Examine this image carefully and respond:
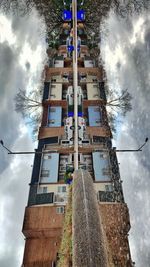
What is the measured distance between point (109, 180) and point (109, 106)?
670cm

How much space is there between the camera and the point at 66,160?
14.8 meters

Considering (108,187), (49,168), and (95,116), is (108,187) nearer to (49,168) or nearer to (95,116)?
(49,168)

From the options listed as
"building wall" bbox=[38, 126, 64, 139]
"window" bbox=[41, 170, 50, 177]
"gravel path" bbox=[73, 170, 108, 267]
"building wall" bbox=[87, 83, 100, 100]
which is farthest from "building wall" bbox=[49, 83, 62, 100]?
"gravel path" bbox=[73, 170, 108, 267]

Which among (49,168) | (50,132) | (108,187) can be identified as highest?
(50,132)

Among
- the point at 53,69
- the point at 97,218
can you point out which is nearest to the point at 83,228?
the point at 97,218

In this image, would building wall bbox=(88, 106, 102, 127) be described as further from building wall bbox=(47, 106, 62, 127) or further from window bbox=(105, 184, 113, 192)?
window bbox=(105, 184, 113, 192)

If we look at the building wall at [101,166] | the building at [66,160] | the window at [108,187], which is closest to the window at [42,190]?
the building at [66,160]

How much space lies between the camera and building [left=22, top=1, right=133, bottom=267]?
10300 millimetres

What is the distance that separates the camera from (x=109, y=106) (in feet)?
58.2

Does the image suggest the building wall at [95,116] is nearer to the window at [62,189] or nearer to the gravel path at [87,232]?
the window at [62,189]

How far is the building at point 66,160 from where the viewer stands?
1030 centimetres

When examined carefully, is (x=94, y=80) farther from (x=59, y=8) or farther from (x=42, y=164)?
(x=42, y=164)

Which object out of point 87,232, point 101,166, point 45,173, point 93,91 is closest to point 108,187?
point 101,166

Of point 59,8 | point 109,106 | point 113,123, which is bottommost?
point 113,123
